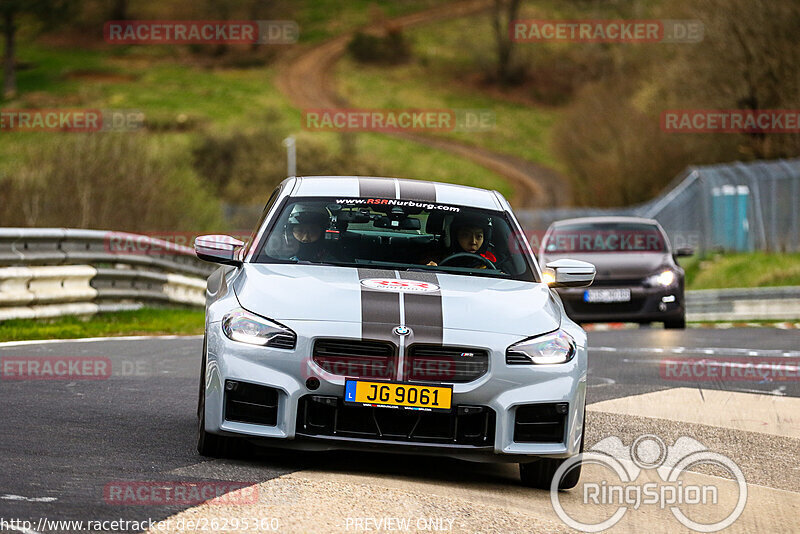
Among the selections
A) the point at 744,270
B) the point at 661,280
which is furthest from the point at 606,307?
the point at 744,270

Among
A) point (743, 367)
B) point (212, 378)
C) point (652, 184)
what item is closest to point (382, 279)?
point (212, 378)

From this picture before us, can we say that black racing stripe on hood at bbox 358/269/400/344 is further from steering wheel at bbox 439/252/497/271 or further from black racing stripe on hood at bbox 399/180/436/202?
black racing stripe on hood at bbox 399/180/436/202

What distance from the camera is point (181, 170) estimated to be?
38812mm

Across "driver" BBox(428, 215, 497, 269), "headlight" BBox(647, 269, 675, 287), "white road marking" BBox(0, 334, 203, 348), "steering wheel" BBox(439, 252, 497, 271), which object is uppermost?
"driver" BBox(428, 215, 497, 269)

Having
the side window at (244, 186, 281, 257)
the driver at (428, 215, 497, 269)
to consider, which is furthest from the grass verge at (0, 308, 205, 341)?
the driver at (428, 215, 497, 269)

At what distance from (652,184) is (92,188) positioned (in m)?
25.7

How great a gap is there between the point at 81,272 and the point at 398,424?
9829 mm

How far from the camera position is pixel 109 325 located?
15.8m

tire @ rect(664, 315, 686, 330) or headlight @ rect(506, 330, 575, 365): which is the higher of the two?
headlight @ rect(506, 330, 575, 365)

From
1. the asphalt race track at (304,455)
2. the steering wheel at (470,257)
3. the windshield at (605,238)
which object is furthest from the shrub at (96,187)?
the steering wheel at (470,257)

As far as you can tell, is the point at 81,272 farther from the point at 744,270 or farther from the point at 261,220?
the point at 744,270

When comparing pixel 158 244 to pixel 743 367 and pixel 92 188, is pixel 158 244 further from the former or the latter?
pixel 92 188

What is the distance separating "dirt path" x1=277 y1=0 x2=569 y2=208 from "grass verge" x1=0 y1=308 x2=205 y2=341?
5710 centimetres

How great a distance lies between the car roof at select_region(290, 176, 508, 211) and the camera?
8.46m
